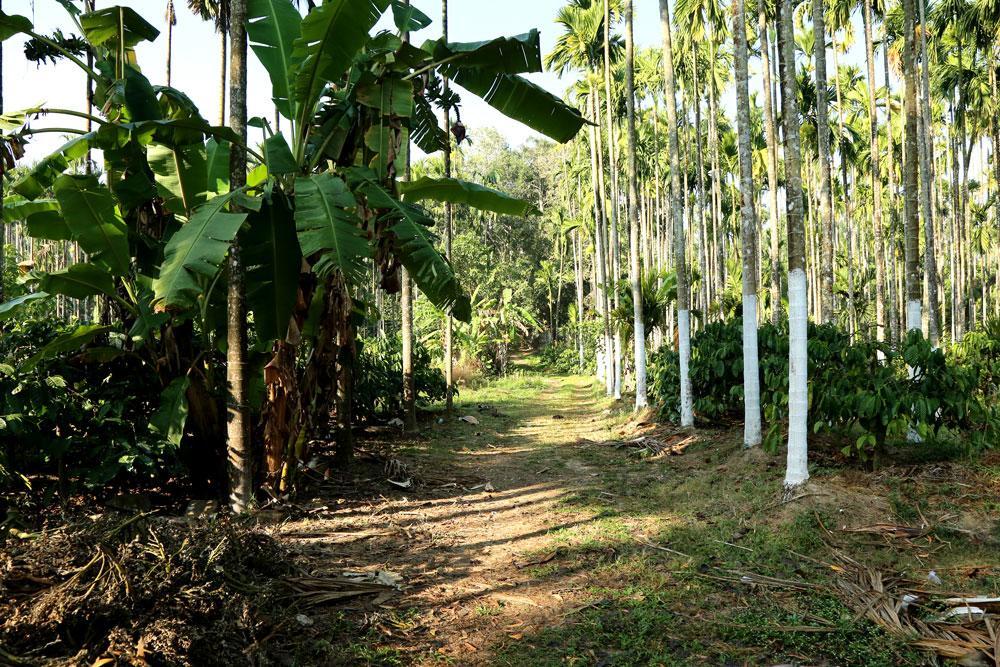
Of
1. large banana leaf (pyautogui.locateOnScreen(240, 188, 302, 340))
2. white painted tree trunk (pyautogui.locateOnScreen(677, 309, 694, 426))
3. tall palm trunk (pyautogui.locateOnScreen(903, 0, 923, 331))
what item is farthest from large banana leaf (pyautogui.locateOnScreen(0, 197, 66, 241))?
tall palm trunk (pyautogui.locateOnScreen(903, 0, 923, 331))

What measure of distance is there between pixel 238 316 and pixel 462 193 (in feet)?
10.2

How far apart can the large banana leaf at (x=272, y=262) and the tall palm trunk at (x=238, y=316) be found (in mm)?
151

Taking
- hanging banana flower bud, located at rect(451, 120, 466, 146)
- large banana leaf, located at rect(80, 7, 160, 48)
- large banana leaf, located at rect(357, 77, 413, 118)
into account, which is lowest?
large banana leaf, located at rect(357, 77, 413, 118)

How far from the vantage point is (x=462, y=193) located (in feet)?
26.1

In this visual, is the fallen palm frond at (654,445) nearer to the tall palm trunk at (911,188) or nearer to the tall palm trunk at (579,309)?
the tall palm trunk at (911,188)

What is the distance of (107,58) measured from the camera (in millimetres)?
8258

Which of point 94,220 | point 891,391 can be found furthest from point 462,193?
point 891,391

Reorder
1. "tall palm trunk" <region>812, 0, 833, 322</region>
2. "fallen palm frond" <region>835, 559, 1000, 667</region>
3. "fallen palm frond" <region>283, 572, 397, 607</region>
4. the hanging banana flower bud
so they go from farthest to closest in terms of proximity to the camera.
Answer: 1. the hanging banana flower bud
2. "tall palm trunk" <region>812, 0, 833, 322</region>
3. "fallen palm frond" <region>283, 572, 397, 607</region>
4. "fallen palm frond" <region>835, 559, 1000, 667</region>

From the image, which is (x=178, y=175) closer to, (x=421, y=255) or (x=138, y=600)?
(x=421, y=255)

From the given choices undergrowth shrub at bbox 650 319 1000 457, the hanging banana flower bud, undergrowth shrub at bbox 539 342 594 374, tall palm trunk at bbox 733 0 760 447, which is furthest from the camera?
undergrowth shrub at bbox 539 342 594 374

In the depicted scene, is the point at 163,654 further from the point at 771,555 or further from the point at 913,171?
the point at 913,171

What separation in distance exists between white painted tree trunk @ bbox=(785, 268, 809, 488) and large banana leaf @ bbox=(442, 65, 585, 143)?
3.21 meters

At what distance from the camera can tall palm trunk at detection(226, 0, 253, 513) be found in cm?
624

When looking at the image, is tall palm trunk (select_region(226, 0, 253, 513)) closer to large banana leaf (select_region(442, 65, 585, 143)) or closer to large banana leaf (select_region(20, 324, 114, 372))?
large banana leaf (select_region(20, 324, 114, 372))
